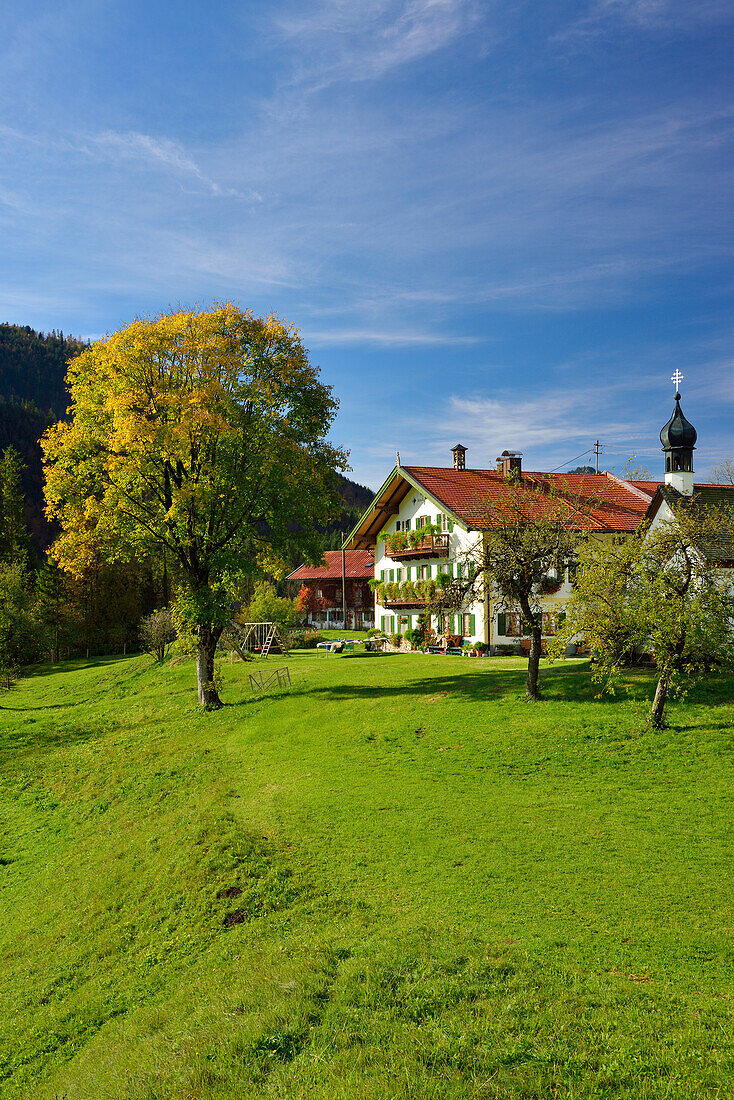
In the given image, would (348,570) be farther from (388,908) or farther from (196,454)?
(388,908)

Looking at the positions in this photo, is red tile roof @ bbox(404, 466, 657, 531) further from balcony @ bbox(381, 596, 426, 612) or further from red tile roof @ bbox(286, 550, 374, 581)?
red tile roof @ bbox(286, 550, 374, 581)

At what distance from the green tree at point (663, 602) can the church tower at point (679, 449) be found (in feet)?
32.4

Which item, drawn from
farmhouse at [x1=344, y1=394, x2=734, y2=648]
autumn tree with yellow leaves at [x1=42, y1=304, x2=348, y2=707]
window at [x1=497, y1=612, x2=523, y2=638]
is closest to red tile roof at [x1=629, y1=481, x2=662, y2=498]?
farmhouse at [x1=344, y1=394, x2=734, y2=648]

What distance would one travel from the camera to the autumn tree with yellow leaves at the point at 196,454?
29.3 m

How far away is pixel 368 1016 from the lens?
832cm

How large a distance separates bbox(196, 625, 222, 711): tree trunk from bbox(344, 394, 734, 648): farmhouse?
1435 centimetres

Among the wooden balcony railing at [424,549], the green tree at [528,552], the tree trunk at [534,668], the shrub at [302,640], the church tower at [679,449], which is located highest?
the church tower at [679,449]

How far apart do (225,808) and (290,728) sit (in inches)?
300

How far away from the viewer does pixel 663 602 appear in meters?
19.9

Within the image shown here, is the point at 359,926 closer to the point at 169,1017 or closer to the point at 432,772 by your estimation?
the point at 169,1017

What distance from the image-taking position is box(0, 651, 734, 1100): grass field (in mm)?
7609

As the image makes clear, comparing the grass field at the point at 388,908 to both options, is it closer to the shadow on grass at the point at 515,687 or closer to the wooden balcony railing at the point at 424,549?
the shadow on grass at the point at 515,687

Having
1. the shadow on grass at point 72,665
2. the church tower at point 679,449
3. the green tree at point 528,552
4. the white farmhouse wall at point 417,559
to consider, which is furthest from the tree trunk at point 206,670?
the shadow on grass at point 72,665

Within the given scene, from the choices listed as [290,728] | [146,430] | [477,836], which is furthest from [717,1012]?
[146,430]
